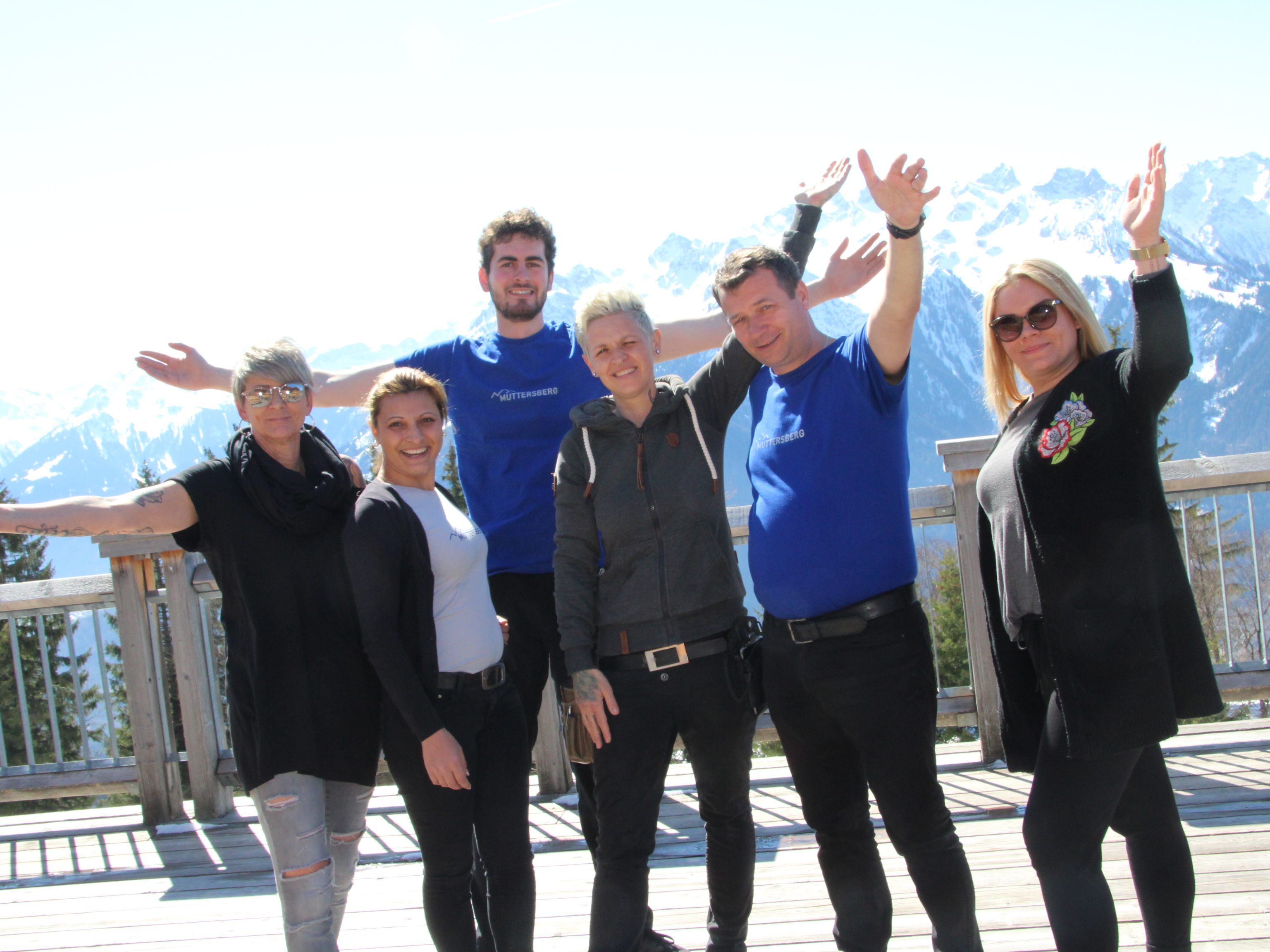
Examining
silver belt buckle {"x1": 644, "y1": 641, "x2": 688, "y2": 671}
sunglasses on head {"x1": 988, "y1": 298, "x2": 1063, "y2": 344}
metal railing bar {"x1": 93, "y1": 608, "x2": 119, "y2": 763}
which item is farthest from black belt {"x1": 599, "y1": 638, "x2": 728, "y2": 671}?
metal railing bar {"x1": 93, "y1": 608, "x2": 119, "y2": 763}

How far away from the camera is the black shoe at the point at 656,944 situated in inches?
112

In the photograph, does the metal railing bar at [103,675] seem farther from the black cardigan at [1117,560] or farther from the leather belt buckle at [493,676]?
the black cardigan at [1117,560]

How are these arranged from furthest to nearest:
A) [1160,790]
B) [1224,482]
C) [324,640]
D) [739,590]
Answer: [1224,482], [739,590], [324,640], [1160,790]

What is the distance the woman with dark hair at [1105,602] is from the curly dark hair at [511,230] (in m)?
1.51

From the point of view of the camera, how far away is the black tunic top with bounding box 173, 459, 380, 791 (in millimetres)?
2334

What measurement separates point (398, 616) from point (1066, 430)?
1616 millimetres

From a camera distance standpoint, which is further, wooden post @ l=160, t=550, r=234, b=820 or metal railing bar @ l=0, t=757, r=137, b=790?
metal railing bar @ l=0, t=757, r=137, b=790

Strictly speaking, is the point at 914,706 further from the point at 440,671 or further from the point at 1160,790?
the point at 440,671

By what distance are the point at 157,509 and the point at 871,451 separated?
65.8 inches

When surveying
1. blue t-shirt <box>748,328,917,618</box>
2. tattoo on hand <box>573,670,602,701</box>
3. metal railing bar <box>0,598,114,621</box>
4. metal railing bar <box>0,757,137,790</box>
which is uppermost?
blue t-shirt <box>748,328,917,618</box>

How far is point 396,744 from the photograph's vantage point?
2.43 m

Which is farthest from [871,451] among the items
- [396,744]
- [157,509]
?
[157,509]

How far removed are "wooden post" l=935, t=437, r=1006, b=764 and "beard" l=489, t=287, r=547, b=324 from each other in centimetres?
204

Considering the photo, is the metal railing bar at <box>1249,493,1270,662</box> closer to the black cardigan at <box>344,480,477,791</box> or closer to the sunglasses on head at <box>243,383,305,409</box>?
the black cardigan at <box>344,480,477,791</box>
